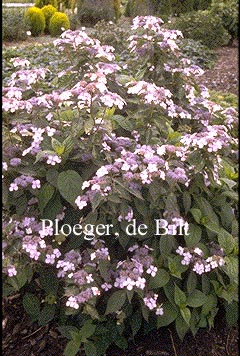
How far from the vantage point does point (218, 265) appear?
7.26 ft

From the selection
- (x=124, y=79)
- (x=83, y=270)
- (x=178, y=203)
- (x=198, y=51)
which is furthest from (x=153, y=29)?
(x=198, y=51)

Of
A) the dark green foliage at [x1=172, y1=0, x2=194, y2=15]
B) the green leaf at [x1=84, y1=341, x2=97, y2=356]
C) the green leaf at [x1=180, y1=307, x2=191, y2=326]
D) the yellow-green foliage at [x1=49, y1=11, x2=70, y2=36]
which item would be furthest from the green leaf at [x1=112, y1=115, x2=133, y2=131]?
the dark green foliage at [x1=172, y1=0, x2=194, y2=15]

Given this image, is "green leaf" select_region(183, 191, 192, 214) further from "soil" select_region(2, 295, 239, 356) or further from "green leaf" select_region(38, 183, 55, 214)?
"soil" select_region(2, 295, 239, 356)

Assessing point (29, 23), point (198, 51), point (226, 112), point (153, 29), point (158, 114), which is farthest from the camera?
point (29, 23)

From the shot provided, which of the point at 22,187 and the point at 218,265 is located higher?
the point at 22,187

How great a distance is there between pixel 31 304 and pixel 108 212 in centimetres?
65

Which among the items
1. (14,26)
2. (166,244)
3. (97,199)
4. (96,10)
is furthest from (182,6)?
(97,199)

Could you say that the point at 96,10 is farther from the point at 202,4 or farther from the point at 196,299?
the point at 196,299

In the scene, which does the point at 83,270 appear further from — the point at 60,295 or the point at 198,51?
the point at 198,51

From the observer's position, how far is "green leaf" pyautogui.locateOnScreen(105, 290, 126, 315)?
2.07 meters

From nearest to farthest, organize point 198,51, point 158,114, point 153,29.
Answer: point 158,114 < point 153,29 < point 198,51

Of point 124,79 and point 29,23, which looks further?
point 29,23

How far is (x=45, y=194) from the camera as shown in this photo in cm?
209

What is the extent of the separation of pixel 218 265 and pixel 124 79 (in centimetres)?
102
